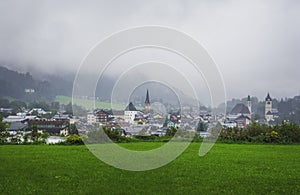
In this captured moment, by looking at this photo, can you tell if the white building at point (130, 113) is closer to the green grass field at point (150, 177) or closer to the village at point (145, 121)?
the village at point (145, 121)

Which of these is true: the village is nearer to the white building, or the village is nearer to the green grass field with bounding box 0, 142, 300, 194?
the white building

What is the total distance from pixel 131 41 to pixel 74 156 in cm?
433

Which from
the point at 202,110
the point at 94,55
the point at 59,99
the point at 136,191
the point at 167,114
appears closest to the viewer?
the point at 136,191

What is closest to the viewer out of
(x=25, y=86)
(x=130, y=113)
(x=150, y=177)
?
(x=150, y=177)

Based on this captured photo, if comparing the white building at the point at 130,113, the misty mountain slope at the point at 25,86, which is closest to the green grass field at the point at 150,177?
the white building at the point at 130,113

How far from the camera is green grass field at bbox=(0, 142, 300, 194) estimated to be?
252 inches

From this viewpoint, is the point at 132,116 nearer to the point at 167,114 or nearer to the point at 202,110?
the point at 167,114

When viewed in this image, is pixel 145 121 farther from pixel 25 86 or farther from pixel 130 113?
pixel 25 86

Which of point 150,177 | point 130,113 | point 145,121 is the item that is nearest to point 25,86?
point 145,121

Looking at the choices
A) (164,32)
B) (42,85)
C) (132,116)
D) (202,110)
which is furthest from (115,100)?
(42,85)

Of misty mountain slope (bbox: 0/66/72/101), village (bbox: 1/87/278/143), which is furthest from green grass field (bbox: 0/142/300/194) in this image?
misty mountain slope (bbox: 0/66/72/101)

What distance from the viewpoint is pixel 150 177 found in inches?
305

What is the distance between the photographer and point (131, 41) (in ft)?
36.7

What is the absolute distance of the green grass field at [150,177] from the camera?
6402 millimetres
